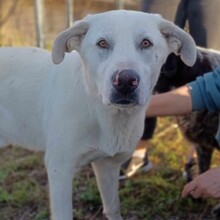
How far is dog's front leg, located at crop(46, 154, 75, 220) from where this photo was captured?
2139mm

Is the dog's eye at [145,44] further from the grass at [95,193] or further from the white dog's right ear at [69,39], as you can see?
the grass at [95,193]

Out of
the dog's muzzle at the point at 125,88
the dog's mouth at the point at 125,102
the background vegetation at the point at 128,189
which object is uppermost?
the dog's muzzle at the point at 125,88

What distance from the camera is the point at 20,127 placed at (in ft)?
7.63

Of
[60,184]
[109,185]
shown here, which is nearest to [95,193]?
[109,185]

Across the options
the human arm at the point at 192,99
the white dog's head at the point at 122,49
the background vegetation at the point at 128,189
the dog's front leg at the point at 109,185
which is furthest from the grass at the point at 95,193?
the white dog's head at the point at 122,49

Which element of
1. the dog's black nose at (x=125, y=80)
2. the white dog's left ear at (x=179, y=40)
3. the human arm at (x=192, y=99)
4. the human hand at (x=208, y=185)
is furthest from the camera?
the human arm at (x=192, y=99)

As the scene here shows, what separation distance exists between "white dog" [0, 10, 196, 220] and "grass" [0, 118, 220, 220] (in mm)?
260

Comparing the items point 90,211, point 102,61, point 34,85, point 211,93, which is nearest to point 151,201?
point 90,211

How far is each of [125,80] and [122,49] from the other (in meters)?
0.13

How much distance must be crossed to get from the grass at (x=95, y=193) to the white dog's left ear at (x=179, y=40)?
961mm

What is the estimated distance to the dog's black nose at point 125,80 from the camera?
1.76 m

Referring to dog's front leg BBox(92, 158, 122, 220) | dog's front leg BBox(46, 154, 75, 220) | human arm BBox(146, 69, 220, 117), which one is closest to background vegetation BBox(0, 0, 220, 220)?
dog's front leg BBox(92, 158, 122, 220)

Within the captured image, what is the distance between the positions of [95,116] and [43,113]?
9.8 inches

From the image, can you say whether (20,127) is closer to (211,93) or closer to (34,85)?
(34,85)
